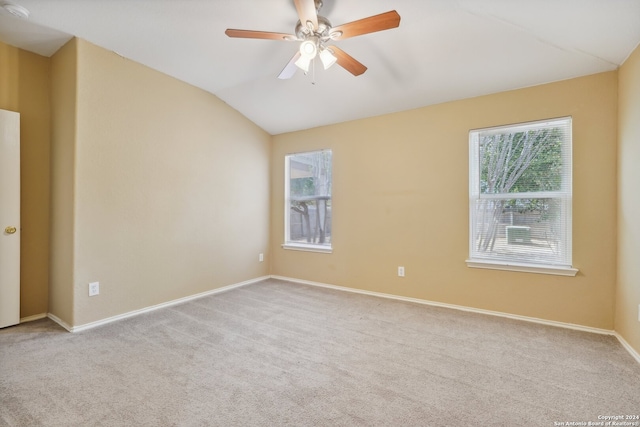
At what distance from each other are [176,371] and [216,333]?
62cm

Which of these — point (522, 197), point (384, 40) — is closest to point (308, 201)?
point (384, 40)

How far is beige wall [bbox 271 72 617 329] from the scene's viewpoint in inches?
104

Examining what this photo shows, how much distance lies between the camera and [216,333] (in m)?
2.64

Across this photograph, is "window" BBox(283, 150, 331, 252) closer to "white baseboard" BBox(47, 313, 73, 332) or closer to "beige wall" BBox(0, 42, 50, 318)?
"white baseboard" BBox(47, 313, 73, 332)

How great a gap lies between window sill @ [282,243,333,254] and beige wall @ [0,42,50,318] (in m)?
2.80

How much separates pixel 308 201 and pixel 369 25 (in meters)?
2.88

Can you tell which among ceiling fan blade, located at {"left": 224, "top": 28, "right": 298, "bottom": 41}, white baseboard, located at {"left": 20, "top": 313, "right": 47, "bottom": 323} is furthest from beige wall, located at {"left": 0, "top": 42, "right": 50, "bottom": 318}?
ceiling fan blade, located at {"left": 224, "top": 28, "right": 298, "bottom": 41}

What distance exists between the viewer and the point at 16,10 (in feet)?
7.32

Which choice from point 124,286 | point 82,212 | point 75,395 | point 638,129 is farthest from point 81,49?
point 638,129

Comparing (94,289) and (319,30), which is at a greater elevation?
(319,30)

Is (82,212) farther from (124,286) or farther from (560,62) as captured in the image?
(560,62)

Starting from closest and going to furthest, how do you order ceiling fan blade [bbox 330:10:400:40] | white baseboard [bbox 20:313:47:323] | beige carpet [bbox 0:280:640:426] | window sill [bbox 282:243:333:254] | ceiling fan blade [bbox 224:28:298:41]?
1. beige carpet [bbox 0:280:640:426]
2. ceiling fan blade [bbox 330:10:400:40]
3. ceiling fan blade [bbox 224:28:298:41]
4. white baseboard [bbox 20:313:47:323]
5. window sill [bbox 282:243:333:254]

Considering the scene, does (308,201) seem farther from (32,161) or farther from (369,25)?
(32,161)

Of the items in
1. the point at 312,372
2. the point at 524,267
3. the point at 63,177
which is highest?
the point at 63,177
